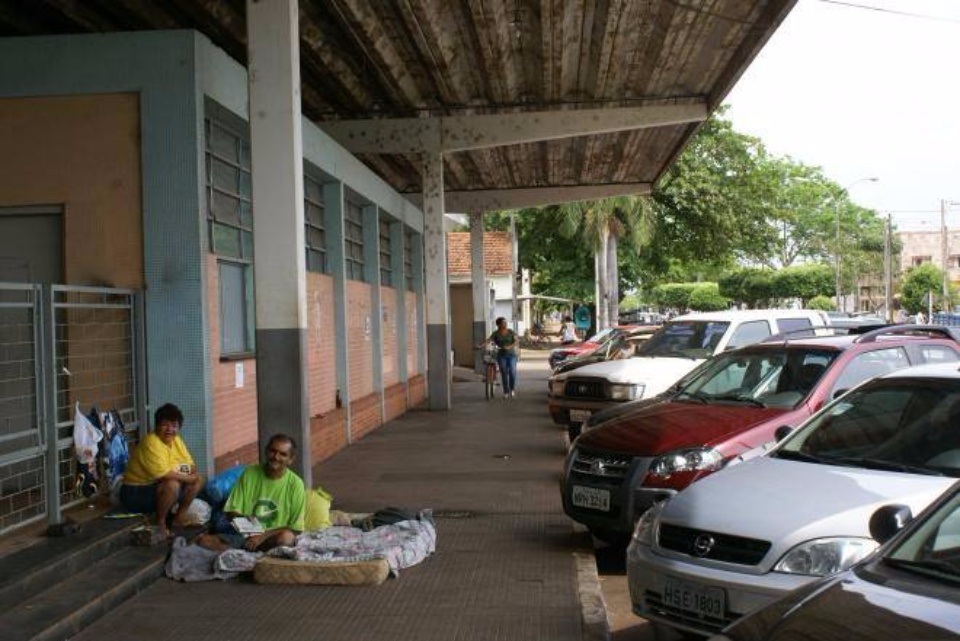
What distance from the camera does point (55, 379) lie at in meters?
7.71

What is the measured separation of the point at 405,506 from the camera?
10.1 metres

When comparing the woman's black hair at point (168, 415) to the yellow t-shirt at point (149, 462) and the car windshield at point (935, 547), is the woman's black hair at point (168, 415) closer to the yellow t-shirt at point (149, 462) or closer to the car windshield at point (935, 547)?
the yellow t-shirt at point (149, 462)

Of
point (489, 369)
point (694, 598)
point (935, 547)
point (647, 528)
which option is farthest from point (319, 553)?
point (489, 369)

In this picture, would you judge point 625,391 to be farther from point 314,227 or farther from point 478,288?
point 478,288

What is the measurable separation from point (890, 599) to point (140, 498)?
20.2 feet

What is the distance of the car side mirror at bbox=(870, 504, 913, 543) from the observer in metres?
4.09

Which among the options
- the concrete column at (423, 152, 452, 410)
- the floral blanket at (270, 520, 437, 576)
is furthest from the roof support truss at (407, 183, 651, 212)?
the floral blanket at (270, 520, 437, 576)

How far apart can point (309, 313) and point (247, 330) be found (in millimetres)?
2206

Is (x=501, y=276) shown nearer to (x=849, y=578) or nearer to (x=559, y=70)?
(x=559, y=70)

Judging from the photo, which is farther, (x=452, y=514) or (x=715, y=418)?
(x=452, y=514)

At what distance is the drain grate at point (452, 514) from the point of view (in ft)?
31.4

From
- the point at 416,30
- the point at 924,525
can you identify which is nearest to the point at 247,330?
the point at 416,30

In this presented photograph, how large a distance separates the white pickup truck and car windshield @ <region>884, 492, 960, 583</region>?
8939 mm

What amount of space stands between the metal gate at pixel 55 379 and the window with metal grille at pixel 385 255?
432 inches
